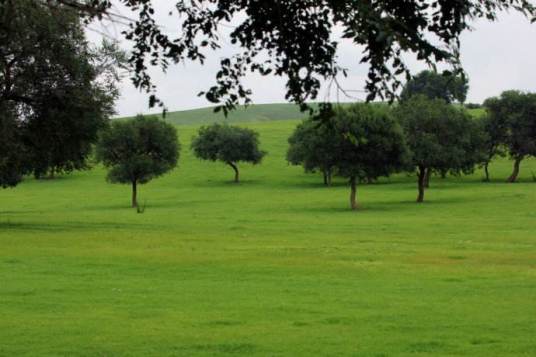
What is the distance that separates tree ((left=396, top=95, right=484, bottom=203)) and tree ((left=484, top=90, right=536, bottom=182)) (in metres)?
14.3

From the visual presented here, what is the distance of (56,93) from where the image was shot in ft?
127

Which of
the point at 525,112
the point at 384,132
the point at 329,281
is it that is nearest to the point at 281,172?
the point at 525,112

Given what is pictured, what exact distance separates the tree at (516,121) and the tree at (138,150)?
134ft

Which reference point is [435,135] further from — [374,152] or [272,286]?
[272,286]

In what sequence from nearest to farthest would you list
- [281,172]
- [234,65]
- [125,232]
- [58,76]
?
[234,65] → [58,76] → [125,232] → [281,172]

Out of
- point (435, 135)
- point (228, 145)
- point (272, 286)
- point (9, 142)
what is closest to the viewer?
point (272, 286)

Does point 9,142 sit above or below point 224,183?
above

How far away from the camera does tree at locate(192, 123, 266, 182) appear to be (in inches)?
4254

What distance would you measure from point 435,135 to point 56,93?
46.1 m

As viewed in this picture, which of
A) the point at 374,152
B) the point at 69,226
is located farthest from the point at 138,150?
the point at 69,226

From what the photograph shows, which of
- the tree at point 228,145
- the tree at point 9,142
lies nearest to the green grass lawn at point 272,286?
the tree at point 9,142

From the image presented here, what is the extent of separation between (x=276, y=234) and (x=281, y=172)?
70297 mm

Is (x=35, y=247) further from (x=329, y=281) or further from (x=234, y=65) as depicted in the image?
(x=234, y=65)

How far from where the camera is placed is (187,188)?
98812 mm
